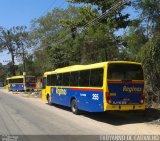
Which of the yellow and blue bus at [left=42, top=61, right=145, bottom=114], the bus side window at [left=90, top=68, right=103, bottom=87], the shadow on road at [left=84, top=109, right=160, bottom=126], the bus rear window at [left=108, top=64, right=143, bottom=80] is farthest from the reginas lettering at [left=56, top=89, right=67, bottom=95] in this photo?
the bus rear window at [left=108, top=64, right=143, bottom=80]

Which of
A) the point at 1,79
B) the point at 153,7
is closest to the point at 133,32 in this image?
the point at 153,7

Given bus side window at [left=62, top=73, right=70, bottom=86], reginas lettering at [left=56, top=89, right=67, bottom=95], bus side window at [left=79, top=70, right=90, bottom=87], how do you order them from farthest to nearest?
reginas lettering at [left=56, top=89, right=67, bottom=95], bus side window at [left=62, top=73, right=70, bottom=86], bus side window at [left=79, top=70, right=90, bottom=87]

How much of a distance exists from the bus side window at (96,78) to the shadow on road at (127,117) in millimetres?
1760

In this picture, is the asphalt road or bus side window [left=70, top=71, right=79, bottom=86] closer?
the asphalt road

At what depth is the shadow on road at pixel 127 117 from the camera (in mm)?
18377

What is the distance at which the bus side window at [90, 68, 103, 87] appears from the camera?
18719 mm

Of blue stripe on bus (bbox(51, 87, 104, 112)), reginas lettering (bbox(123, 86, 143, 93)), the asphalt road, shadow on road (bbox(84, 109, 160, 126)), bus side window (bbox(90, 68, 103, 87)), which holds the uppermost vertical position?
bus side window (bbox(90, 68, 103, 87))

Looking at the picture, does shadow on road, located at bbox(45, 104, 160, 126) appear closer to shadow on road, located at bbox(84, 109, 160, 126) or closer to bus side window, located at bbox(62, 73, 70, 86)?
shadow on road, located at bbox(84, 109, 160, 126)

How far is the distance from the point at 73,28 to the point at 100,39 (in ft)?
8.39

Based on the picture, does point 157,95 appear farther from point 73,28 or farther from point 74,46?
point 74,46

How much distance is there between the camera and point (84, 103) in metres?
20.8

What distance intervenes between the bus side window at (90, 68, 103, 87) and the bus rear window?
0.59 m

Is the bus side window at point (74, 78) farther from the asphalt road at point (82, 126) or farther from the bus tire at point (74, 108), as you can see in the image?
the asphalt road at point (82, 126)

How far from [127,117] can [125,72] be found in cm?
273
